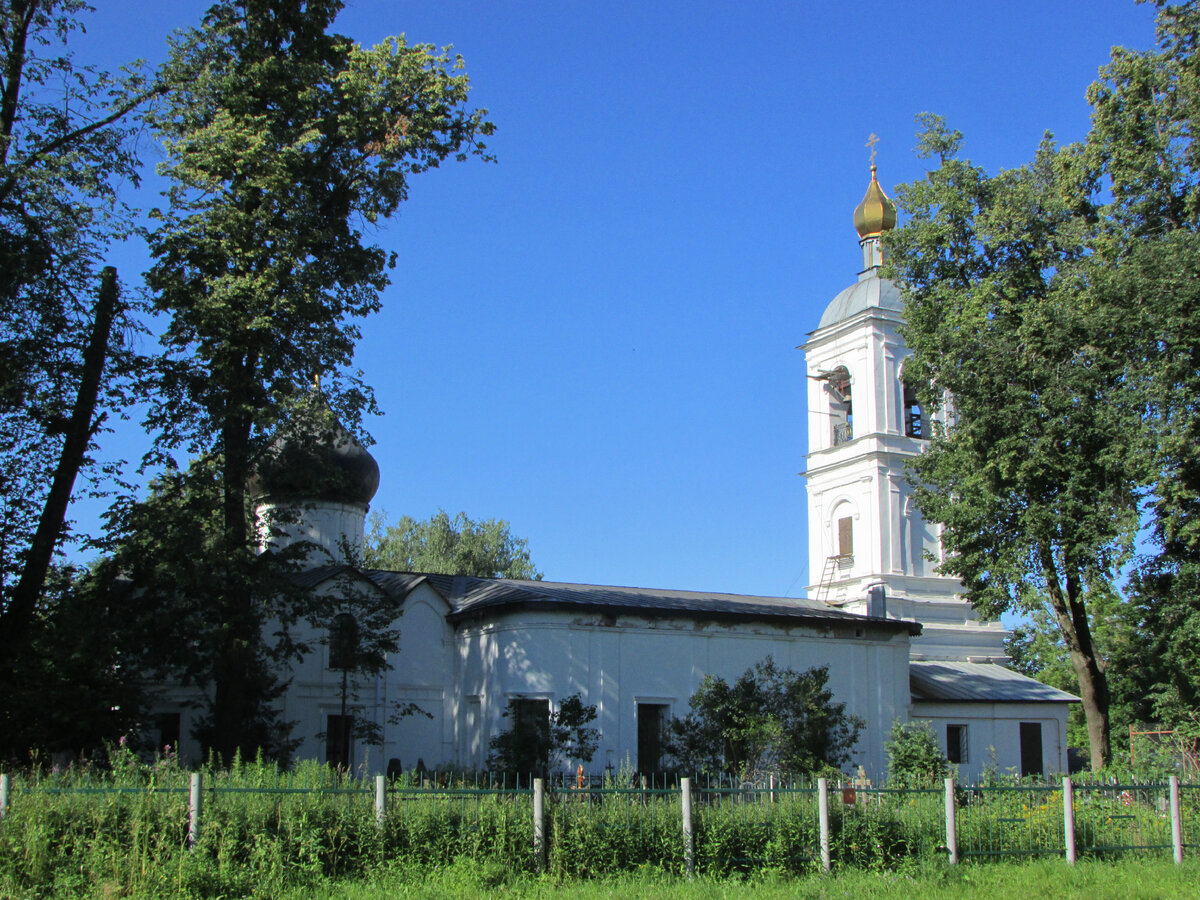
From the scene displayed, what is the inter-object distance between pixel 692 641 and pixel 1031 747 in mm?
11894

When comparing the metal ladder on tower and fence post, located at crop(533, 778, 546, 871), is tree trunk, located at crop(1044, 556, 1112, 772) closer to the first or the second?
the metal ladder on tower

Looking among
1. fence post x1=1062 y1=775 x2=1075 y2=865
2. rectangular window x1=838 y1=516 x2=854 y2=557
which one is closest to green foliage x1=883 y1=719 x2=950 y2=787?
fence post x1=1062 y1=775 x2=1075 y2=865

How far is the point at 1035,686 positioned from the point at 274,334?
78.3 feet

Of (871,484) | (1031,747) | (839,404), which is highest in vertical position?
(839,404)

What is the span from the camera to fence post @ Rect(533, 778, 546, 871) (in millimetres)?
12297

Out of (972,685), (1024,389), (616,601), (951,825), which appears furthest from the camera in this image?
(972,685)

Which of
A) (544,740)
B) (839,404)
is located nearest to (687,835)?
(544,740)

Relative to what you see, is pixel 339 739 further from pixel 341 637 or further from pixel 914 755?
pixel 914 755

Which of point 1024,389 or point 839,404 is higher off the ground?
point 839,404

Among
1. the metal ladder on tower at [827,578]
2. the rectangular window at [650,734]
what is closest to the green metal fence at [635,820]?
the rectangular window at [650,734]

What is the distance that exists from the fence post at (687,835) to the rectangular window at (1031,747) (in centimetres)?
2169

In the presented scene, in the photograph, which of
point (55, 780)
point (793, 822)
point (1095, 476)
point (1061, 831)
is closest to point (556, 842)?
point (793, 822)

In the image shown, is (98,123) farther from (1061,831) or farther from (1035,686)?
(1035,686)

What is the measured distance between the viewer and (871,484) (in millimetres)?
34844
